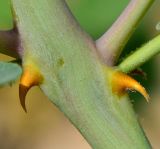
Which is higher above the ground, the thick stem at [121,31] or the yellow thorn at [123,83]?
the thick stem at [121,31]

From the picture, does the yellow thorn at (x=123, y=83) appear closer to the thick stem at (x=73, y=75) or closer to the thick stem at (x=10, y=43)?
the thick stem at (x=73, y=75)

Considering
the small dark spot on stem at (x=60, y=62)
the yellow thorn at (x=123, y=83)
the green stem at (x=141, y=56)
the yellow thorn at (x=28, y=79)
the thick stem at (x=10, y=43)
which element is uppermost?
the green stem at (x=141, y=56)

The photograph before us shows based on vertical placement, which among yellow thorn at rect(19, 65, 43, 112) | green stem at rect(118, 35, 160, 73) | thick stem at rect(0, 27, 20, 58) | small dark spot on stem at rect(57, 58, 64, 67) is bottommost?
yellow thorn at rect(19, 65, 43, 112)

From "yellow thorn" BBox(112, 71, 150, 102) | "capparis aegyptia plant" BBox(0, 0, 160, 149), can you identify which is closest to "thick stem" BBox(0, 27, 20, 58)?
"capparis aegyptia plant" BBox(0, 0, 160, 149)

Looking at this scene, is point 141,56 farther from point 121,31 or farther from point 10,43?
point 10,43

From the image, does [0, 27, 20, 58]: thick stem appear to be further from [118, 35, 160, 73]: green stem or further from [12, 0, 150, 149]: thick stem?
[118, 35, 160, 73]: green stem

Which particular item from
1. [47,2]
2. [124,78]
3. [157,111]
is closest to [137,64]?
[124,78]

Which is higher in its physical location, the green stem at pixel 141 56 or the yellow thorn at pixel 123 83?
the green stem at pixel 141 56

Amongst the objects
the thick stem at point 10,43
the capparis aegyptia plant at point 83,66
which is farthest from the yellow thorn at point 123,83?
the thick stem at point 10,43
